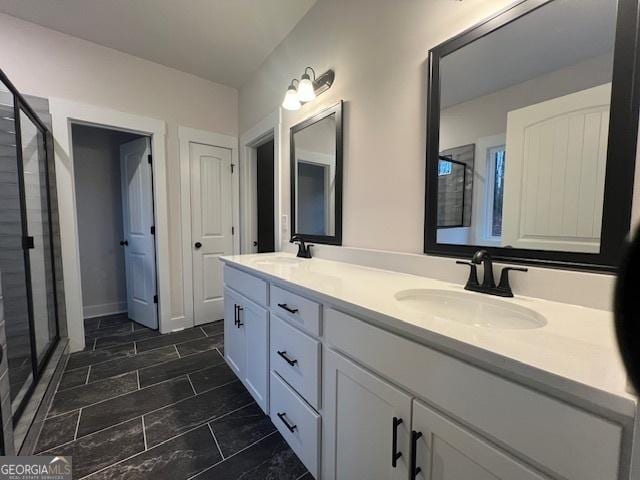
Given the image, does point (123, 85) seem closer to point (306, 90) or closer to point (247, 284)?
point (306, 90)

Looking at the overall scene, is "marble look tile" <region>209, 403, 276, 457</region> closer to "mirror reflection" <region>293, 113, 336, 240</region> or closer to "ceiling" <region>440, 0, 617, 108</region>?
"mirror reflection" <region>293, 113, 336, 240</region>

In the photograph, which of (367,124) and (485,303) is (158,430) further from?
(367,124)

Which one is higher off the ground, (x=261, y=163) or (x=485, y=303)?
(x=261, y=163)

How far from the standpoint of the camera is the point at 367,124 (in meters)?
1.54

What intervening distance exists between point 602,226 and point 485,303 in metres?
0.39

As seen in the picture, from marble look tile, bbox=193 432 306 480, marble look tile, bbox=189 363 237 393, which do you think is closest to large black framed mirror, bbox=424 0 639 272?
marble look tile, bbox=193 432 306 480

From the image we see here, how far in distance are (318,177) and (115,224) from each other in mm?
2854

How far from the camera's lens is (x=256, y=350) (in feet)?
4.98

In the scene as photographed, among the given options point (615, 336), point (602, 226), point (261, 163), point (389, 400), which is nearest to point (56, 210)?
point (261, 163)

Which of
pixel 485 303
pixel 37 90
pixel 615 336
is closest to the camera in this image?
pixel 615 336

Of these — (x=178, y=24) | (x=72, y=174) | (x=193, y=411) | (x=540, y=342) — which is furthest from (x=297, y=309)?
(x=72, y=174)

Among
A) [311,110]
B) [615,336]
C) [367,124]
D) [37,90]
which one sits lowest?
[615,336]

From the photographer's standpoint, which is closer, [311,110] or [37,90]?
[311,110]

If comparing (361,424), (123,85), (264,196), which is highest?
(123,85)
